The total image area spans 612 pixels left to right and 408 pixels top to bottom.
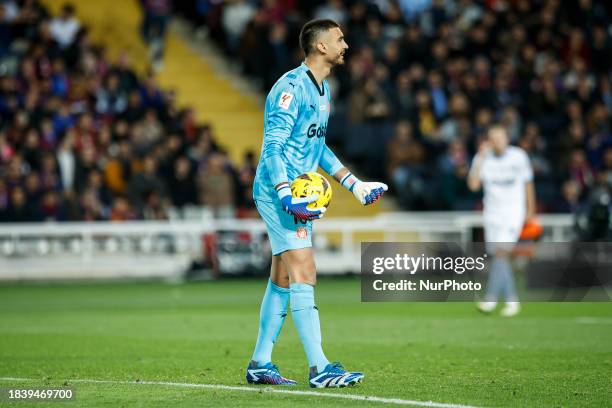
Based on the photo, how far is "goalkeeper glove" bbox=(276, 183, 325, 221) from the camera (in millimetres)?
9211

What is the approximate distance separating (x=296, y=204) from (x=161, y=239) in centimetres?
1525

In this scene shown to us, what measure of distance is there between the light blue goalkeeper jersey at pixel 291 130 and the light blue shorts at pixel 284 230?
10 centimetres

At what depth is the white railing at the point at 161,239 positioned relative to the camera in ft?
77.4

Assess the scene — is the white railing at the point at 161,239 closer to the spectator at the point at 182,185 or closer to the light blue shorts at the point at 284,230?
the spectator at the point at 182,185

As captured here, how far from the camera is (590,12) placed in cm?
3061

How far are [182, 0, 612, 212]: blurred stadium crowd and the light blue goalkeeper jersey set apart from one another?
52.5 ft

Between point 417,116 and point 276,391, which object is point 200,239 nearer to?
point 417,116

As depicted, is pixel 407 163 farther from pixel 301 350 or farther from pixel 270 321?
pixel 270 321

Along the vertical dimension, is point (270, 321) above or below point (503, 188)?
below

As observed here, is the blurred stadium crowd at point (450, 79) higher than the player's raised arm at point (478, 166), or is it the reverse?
the blurred stadium crowd at point (450, 79)

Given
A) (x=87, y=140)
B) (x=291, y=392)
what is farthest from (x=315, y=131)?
(x=87, y=140)

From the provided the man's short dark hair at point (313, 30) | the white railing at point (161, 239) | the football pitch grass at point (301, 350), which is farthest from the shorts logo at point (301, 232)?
the white railing at point (161, 239)

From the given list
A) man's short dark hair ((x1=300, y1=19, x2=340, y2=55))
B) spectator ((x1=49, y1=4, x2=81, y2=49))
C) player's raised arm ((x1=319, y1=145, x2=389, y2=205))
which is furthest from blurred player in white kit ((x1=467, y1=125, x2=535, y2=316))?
spectator ((x1=49, y1=4, x2=81, y2=49))

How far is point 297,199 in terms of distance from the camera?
9.24m
